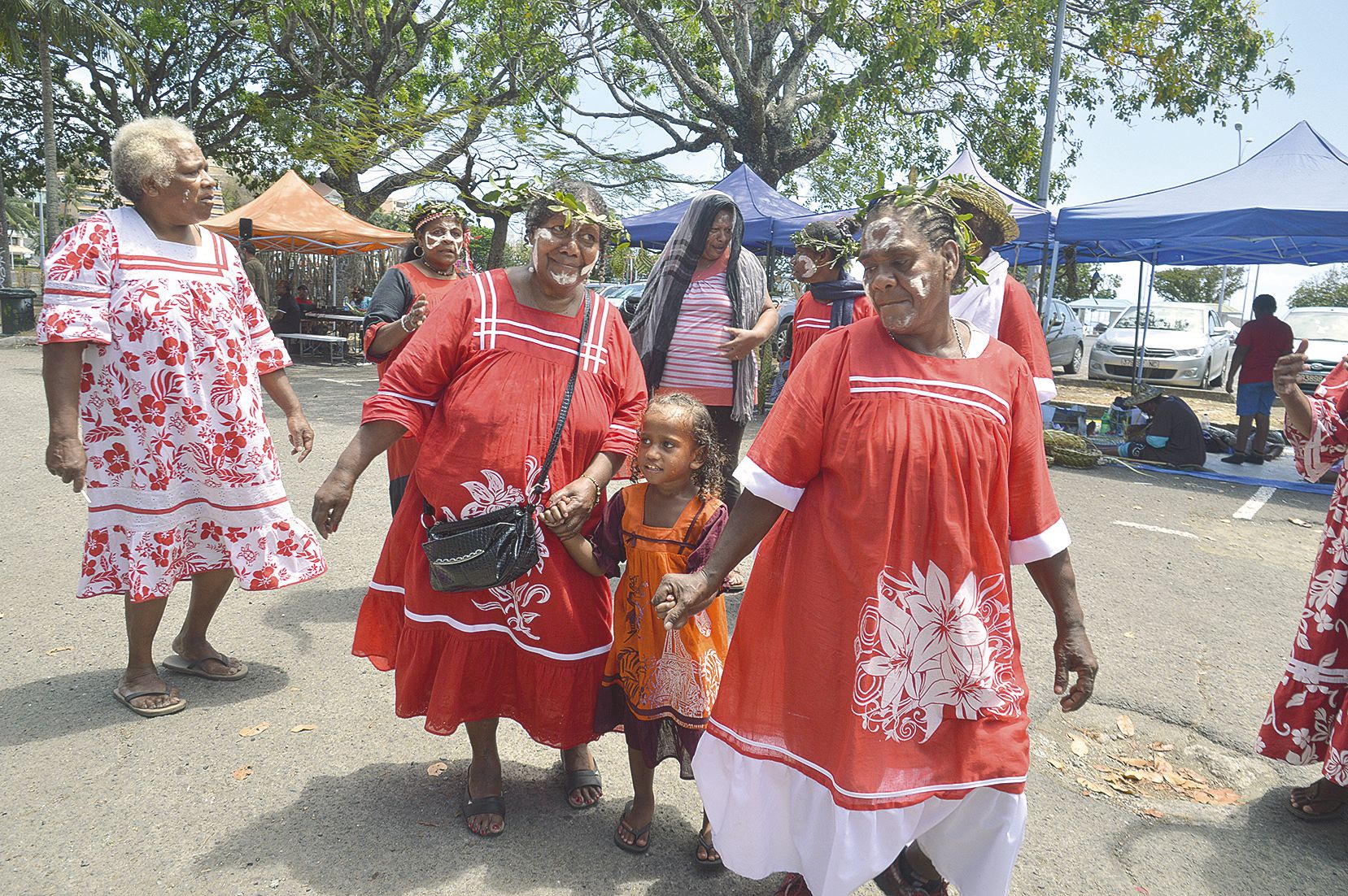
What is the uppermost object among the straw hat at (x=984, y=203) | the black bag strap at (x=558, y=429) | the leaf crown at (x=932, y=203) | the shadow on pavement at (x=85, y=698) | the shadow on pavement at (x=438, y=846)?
the straw hat at (x=984, y=203)

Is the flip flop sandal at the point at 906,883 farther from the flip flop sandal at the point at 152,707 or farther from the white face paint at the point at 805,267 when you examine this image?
the white face paint at the point at 805,267

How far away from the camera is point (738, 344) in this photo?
4.60 m

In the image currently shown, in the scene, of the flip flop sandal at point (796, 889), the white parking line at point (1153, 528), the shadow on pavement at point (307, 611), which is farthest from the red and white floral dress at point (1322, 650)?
the white parking line at point (1153, 528)

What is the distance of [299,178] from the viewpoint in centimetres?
1689

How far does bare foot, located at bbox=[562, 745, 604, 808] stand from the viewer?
2.99 meters

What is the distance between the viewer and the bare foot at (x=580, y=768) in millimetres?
2990

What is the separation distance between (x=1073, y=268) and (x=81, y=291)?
2839 centimetres

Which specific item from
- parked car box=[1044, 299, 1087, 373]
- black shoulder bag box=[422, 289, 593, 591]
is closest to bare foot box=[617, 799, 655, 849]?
black shoulder bag box=[422, 289, 593, 591]

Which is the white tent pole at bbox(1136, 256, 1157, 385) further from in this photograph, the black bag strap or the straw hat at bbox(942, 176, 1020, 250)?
the black bag strap

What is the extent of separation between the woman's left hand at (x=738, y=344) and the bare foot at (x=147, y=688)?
280cm

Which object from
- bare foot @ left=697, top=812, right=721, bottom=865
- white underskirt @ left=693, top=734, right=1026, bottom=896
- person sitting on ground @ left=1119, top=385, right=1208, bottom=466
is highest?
person sitting on ground @ left=1119, top=385, right=1208, bottom=466

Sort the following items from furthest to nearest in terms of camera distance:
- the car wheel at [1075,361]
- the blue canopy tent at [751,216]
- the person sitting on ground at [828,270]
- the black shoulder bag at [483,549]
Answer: the car wheel at [1075,361] → the blue canopy tent at [751,216] → the person sitting on ground at [828,270] → the black shoulder bag at [483,549]

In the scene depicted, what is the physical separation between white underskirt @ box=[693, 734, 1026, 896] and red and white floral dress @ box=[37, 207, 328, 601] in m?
2.13

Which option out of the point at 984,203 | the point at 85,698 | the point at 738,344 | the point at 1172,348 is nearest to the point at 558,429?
the point at 984,203
